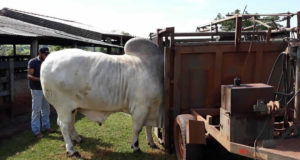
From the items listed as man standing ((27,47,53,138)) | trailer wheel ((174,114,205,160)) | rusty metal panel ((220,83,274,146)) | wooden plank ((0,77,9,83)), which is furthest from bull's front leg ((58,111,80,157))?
wooden plank ((0,77,9,83))

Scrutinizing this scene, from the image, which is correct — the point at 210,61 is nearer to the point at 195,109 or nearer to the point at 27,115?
the point at 195,109

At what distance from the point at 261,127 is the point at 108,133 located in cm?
411

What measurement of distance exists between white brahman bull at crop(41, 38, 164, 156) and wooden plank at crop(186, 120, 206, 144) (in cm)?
138

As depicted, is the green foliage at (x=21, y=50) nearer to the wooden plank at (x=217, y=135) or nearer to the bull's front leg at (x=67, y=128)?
the bull's front leg at (x=67, y=128)

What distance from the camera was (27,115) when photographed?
28.3 feet

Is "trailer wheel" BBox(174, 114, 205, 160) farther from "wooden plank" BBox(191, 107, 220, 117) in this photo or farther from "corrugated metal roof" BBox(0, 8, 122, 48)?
"corrugated metal roof" BBox(0, 8, 122, 48)

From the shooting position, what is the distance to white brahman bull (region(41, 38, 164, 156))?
5.12 metres

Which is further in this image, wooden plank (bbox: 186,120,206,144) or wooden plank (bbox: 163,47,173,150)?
wooden plank (bbox: 163,47,173,150)

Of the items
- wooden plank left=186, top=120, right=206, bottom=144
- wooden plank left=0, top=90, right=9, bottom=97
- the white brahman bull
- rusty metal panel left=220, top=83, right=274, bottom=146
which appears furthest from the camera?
wooden plank left=0, top=90, right=9, bottom=97

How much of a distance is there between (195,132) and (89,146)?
2.79 m

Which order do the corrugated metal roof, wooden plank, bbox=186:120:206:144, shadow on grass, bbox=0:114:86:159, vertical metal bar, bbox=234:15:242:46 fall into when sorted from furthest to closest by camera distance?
1. the corrugated metal roof
2. shadow on grass, bbox=0:114:86:159
3. vertical metal bar, bbox=234:15:242:46
4. wooden plank, bbox=186:120:206:144

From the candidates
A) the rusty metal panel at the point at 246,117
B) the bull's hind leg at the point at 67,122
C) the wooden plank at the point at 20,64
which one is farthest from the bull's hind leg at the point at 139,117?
the wooden plank at the point at 20,64

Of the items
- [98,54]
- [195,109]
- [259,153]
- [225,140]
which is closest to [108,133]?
[98,54]

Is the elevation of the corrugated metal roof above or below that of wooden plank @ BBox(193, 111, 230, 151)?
above
